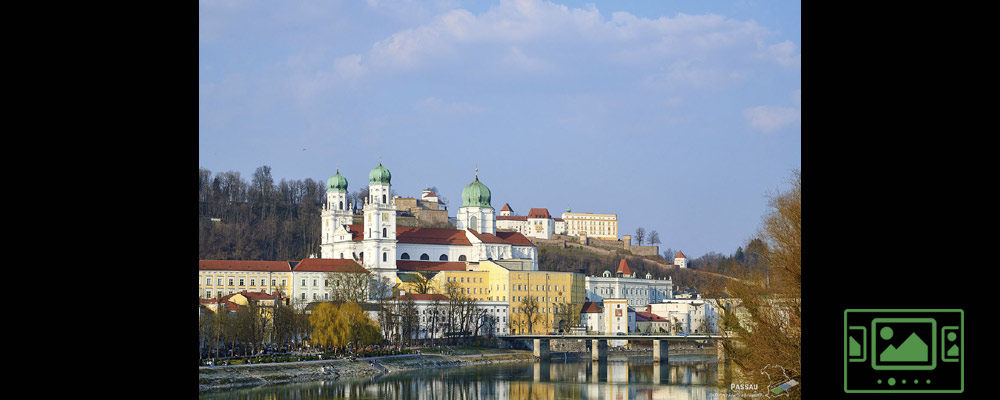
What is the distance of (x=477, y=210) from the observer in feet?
208

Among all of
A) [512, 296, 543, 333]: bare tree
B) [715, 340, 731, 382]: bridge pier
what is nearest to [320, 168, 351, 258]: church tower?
[512, 296, 543, 333]: bare tree

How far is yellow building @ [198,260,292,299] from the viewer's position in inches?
1670

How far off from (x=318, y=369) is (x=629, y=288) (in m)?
31.6

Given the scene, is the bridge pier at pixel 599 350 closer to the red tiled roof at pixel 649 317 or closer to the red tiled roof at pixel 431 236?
the red tiled roof at pixel 649 317

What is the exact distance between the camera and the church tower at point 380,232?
2055 inches

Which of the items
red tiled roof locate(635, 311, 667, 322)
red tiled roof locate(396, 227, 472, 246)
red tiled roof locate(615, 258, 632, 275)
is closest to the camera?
red tiled roof locate(635, 311, 667, 322)

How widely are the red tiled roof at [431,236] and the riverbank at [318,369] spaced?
828 inches

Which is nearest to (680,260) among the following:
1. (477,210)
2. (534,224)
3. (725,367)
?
(534,224)

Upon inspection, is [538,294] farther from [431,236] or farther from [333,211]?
[333,211]

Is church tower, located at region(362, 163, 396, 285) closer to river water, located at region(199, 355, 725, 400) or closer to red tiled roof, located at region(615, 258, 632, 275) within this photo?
red tiled roof, located at region(615, 258, 632, 275)
